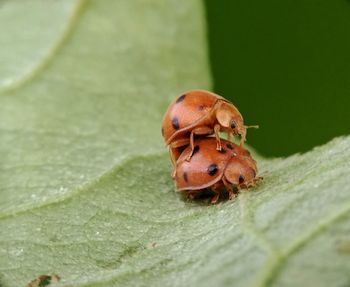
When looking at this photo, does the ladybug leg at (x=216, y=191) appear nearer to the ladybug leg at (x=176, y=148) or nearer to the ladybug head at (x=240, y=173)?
the ladybug head at (x=240, y=173)

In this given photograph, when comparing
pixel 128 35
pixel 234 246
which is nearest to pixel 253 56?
pixel 128 35

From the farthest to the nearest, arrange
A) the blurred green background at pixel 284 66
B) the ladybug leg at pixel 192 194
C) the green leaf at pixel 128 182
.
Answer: the blurred green background at pixel 284 66 < the ladybug leg at pixel 192 194 < the green leaf at pixel 128 182

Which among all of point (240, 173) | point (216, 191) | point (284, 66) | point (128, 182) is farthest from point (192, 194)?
point (284, 66)

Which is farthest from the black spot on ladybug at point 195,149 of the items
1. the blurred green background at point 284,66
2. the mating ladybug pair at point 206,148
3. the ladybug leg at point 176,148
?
the blurred green background at point 284,66

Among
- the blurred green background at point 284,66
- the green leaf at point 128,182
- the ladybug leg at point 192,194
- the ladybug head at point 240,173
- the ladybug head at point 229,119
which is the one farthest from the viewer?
the blurred green background at point 284,66

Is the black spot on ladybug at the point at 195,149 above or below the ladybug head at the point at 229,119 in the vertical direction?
below

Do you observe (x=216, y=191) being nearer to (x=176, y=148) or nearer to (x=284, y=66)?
(x=176, y=148)

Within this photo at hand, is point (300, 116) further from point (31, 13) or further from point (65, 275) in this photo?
point (65, 275)
